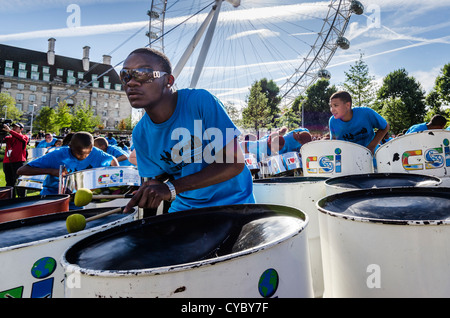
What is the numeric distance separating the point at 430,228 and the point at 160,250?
62 cm

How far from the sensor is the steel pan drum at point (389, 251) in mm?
660

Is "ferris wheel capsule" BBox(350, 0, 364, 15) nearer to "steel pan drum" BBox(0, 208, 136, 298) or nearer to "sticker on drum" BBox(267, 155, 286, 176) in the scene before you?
"sticker on drum" BBox(267, 155, 286, 176)

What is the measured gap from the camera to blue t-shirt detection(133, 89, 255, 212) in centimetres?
109

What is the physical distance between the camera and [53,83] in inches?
1325

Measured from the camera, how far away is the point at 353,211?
912 millimetres

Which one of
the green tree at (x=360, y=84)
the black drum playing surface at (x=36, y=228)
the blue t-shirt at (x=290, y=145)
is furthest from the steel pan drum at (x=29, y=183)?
the green tree at (x=360, y=84)

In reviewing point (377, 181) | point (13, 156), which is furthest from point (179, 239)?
point (13, 156)

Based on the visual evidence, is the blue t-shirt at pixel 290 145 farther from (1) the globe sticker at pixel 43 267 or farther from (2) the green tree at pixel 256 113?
(2) the green tree at pixel 256 113

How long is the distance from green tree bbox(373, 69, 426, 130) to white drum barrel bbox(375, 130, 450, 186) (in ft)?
68.4

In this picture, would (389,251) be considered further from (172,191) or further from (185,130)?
(185,130)

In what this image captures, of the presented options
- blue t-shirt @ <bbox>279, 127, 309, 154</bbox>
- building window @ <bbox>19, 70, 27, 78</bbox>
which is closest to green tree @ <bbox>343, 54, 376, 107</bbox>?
blue t-shirt @ <bbox>279, 127, 309, 154</bbox>

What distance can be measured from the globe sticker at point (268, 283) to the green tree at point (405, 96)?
22.3 m

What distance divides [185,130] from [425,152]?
51.5 inches
